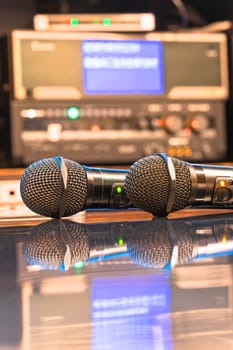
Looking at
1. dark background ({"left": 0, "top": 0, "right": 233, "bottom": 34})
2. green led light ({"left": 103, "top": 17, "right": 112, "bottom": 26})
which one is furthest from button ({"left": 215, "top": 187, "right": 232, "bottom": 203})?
dark background ({"left": 0, "top": 0, "right": 233, "bottom": 34})

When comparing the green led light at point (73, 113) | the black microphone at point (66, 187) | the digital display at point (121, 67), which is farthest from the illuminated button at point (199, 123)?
the black microphone at point (66, 187)

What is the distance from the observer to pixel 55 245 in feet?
1.64

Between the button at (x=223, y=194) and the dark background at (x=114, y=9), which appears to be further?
the dark background at (x=114, y=9)

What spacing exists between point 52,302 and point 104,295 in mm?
25

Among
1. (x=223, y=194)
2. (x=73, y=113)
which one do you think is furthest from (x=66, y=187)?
(x=73, y=113)

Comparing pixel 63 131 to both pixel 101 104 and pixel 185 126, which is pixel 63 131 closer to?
pixel 101 104

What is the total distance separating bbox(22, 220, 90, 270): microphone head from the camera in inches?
16.5

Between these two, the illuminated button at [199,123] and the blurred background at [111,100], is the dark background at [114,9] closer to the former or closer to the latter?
the blurred background at [111,100]

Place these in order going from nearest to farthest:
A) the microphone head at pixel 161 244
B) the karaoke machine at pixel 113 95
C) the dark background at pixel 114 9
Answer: the microphone head at pixel 161 244, the karaoke machine at pixel 113 95, the dark background at pixel 114 9

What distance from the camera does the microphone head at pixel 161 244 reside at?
1.32 ft

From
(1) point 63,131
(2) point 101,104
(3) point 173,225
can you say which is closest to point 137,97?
(2) point 101,104

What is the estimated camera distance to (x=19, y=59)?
1.71 metres

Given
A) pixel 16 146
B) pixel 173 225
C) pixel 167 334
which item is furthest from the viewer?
pixel 16 146

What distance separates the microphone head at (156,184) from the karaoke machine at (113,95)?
1.01 m
